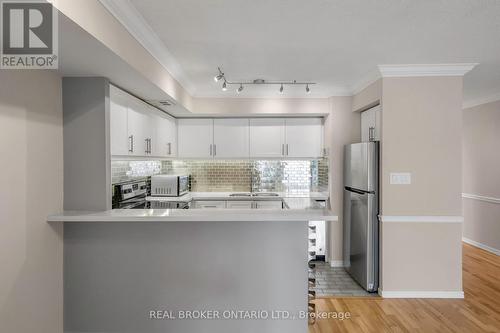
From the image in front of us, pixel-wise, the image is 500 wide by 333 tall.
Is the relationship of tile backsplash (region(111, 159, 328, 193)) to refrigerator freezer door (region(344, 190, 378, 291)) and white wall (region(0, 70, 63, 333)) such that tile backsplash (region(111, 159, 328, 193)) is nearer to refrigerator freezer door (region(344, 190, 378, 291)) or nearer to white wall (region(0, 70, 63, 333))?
refrigerator freezer door (region(344, 190, 378, 291))

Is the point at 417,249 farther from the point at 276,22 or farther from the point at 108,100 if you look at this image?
the point at 108,100

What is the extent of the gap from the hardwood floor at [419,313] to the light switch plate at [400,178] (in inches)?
50.3

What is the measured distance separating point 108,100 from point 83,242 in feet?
3.84

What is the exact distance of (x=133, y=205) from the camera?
3.45 meters

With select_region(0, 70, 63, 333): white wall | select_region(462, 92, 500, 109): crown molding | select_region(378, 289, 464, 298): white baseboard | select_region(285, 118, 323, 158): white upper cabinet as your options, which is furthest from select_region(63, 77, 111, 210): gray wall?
select_region(462, 92, 500, 109): crown molding

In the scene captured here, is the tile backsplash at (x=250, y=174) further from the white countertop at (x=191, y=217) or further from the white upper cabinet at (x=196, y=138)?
the white countertop at (x=191, y=217)

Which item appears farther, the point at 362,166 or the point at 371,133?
the point at 371,133

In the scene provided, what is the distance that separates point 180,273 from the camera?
2275 mm

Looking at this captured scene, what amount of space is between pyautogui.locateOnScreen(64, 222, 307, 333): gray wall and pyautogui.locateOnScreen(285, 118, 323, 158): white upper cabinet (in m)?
2.51

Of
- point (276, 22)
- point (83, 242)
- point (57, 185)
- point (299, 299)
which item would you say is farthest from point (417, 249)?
point (57, 185)

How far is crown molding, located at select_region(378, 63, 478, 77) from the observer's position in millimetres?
2984

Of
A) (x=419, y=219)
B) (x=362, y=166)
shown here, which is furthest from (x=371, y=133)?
(x=419, y=219)

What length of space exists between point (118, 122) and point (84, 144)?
41cm

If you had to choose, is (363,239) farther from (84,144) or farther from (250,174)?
(84,144)
